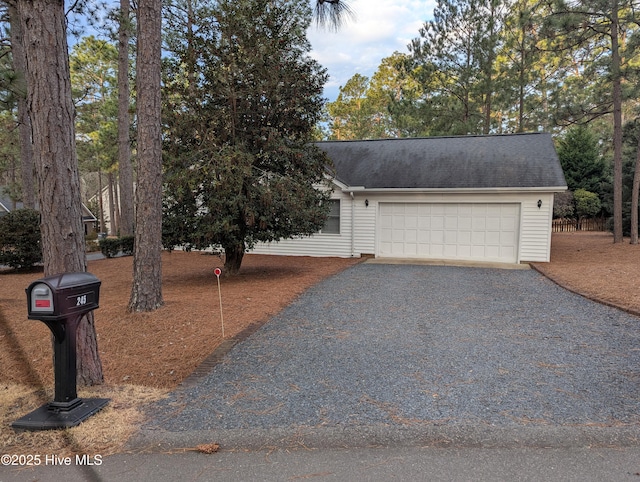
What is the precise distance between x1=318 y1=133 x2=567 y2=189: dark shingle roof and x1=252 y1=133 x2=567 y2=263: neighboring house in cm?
3

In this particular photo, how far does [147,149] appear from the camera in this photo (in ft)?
17.8

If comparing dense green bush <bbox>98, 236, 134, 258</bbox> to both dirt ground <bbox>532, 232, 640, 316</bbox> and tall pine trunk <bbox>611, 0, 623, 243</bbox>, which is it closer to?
dirt ground <bbox>532, 232, 640, 316</bbox>

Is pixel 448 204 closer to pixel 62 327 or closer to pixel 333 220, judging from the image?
pixel 333 220

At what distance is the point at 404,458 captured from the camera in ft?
8.07

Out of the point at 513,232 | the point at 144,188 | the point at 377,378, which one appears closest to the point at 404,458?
the point at 377,378

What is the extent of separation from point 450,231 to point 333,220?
380cm

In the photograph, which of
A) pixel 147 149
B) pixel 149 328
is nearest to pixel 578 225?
pixel 147 149

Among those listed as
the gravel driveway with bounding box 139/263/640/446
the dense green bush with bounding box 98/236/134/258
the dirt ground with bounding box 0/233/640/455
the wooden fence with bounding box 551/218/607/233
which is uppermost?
the wooden fence with bounding box 551/218/607/233

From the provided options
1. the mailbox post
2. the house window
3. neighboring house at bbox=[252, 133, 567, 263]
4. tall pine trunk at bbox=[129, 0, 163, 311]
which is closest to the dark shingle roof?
neighboring house at bbox=[252, 133, 567, 263]

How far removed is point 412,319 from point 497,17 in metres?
19.7

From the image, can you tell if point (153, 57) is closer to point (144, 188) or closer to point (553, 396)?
point (144, 188)

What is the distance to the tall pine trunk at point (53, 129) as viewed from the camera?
3098 mm

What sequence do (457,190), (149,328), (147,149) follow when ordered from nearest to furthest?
(149,328)
(147,149)
(457,190)

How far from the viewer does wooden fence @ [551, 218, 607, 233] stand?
22.2 m
